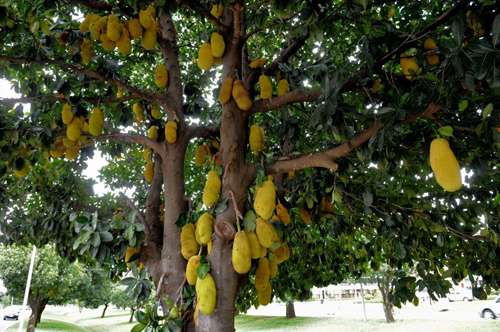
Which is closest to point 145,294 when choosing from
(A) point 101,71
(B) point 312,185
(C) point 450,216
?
(B) point 312,185

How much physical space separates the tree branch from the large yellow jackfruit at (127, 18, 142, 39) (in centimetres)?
80

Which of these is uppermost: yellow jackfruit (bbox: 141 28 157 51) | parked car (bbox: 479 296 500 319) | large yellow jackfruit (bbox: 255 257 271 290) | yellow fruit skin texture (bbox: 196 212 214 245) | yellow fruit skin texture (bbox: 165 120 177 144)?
yellow jackfruit (bbox: 141 28 157 51)

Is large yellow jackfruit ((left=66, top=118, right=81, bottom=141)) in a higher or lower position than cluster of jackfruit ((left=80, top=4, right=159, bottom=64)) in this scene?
lower

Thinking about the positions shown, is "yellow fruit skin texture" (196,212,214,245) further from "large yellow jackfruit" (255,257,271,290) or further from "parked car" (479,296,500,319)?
"parked car" (479,296,500,319)

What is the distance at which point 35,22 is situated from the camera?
2062 millimetres

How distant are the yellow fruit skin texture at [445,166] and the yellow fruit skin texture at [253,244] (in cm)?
84

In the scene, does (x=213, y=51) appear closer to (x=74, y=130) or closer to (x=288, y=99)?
(x=288, y=99)

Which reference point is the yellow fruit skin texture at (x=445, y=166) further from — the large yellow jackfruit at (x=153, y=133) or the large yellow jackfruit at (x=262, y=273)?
the large yellow jackfruit at (x=153, y=133)

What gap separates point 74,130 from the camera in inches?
93.1

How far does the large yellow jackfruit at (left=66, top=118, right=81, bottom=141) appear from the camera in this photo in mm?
2363

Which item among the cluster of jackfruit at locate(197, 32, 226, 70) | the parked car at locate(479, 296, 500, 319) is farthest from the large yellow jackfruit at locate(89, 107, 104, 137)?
the parked car at locate(479, 296, 500, 319)

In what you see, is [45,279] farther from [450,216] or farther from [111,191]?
[450,216]

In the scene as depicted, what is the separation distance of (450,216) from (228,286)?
1.41 m

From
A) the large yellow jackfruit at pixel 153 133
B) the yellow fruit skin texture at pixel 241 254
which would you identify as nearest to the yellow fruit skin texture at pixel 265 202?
the yellow fruit skin texture at pixel 241 254
